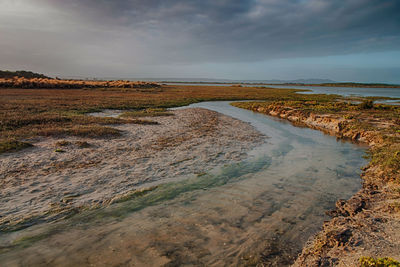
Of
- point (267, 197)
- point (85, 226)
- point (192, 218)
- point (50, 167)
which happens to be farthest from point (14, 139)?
point (267, 197)

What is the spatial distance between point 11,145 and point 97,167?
6.01 metres

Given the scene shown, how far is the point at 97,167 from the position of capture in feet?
Answer: 39.3

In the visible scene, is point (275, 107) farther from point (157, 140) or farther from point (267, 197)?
point (267, 197)

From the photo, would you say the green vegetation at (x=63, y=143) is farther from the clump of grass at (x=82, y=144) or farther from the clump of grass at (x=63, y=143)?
the clump of grass at (x=82, y=144)

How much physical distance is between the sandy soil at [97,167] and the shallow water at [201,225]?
97 centimetres

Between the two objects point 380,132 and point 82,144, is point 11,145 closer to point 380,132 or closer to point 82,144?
point 82,144

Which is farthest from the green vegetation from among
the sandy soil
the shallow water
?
the shallow water

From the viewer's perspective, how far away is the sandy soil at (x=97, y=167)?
862 cm

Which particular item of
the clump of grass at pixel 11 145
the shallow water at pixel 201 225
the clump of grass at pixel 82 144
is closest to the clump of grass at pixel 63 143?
the clump of grass at pixel 82 144

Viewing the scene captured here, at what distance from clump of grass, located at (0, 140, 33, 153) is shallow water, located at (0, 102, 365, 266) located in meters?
8.34

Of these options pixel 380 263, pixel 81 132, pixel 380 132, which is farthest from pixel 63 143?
pixel 380 132

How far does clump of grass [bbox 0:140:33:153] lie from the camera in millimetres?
13086

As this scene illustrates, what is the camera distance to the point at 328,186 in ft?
36.5

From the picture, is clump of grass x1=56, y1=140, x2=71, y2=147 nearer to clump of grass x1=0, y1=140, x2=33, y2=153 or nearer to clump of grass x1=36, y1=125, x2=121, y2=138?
clump of grass x1=0, y1=140, x2=33, y2=153
